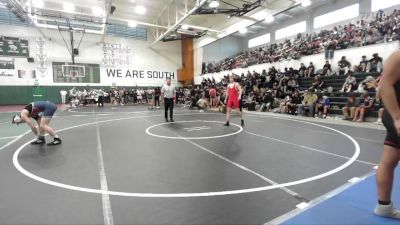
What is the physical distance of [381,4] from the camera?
15.9 metres

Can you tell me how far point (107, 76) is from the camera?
919 inches

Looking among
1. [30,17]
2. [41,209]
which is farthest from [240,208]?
[30,17]

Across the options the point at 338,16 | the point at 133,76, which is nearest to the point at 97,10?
the point at 133,76

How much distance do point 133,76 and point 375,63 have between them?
19712 mm

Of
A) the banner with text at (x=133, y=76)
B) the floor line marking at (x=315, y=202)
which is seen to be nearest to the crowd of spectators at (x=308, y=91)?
the floor line marking at (x=315, y=202)

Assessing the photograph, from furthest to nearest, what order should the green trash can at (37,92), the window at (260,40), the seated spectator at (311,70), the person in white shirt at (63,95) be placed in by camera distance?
Result: the window at (260,40) < the person in white shirt at (63,95) < the green trash can at (37,92) < the seated spectator at (311,70)

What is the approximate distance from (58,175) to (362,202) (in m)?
3.76

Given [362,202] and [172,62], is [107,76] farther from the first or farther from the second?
[362,202]

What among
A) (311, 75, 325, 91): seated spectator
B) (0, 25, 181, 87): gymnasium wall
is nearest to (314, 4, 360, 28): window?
(311, 75, 325, 91): seated spectator

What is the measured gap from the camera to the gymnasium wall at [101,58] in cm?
2028

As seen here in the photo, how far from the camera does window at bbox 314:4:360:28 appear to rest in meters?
17.4

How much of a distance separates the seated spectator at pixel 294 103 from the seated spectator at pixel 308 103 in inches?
17.3

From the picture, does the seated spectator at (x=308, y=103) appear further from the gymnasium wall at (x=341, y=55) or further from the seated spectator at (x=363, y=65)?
the gymnasium wall at (x=341, y=55)

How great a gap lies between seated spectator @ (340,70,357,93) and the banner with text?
16.2 meters
